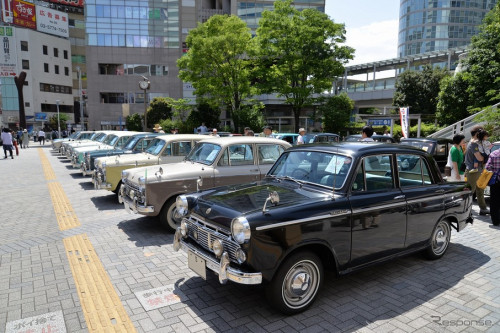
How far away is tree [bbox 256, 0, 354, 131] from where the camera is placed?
22.8 meters

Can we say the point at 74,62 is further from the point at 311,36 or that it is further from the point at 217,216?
the point at 217,216

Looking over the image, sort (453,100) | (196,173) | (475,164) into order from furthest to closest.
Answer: (453,100), (475,164), (196,173)

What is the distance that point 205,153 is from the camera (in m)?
6.79

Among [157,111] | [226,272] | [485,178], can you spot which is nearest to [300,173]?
[226,272]

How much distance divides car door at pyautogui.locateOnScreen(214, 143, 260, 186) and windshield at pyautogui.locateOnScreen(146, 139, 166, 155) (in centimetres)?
256

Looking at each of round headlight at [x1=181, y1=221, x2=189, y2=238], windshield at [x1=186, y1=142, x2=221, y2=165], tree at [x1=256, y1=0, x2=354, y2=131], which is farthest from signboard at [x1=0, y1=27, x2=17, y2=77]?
round headlight at [x1=181, y1=221, x2=189, y2=238]

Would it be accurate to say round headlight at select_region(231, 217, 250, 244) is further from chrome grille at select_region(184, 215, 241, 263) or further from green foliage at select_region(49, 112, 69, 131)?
green foliage at select_region(49, 112, 69, 131)

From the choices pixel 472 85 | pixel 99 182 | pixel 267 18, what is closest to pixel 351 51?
pixel 267 18

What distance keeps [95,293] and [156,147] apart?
5105 millimetres

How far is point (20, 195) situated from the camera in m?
9.44

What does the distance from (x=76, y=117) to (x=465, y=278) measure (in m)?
77.4

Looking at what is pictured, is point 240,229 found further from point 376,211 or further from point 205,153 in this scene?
→ point 205,153

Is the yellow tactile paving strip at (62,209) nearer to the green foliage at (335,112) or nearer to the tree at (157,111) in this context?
the green foliage at (335,112)

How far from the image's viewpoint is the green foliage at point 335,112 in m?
25.6
